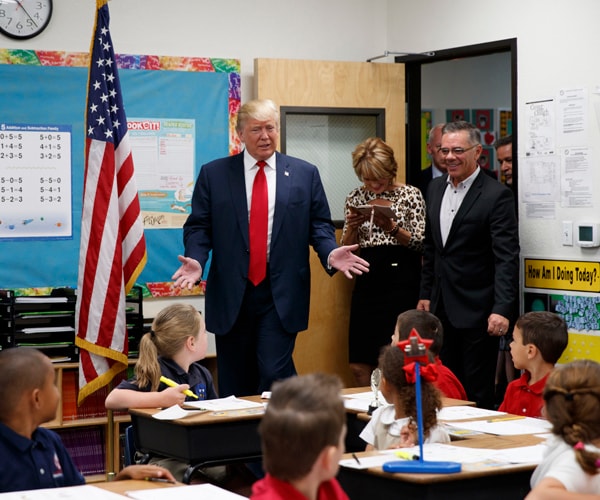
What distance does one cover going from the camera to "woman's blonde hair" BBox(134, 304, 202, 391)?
12.4ft

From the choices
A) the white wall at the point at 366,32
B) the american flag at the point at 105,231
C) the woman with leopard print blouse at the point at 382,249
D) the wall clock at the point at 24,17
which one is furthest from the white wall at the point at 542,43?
the wall clock at the point at 24,17

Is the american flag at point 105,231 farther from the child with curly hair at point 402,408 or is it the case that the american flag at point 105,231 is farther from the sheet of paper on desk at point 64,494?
the sheet of paper on desk at point 64,494

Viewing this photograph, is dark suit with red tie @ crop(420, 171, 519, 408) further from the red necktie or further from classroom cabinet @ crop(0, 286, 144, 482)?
classroom cabinet @ crop(0, 286, 144, 482)

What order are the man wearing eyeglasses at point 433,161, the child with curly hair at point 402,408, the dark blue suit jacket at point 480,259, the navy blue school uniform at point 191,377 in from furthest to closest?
the man wearing eyeglasses at point 433,161
the dark blue suit jacket at point 480,259
the navy blue school uniform at point 191,377
the child with curly hair at point 402,408

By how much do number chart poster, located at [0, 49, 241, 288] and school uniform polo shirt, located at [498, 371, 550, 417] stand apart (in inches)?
106

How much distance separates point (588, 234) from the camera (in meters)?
5.15

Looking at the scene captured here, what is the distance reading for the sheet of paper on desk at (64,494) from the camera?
2258 mm

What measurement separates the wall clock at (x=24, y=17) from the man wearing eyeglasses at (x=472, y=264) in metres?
2.37

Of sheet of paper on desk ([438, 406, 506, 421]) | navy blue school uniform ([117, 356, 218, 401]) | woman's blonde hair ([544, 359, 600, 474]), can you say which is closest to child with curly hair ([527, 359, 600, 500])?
woman's blonde hair ([544, 359, 600, 474])

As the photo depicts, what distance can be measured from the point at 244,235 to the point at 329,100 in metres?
1.68

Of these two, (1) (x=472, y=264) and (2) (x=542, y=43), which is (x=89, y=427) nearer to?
(1) (x=472, y=264)

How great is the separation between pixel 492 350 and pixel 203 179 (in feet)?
5.71

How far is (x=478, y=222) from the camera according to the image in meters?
5.18

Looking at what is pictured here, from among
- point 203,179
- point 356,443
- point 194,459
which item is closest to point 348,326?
point 203,179
